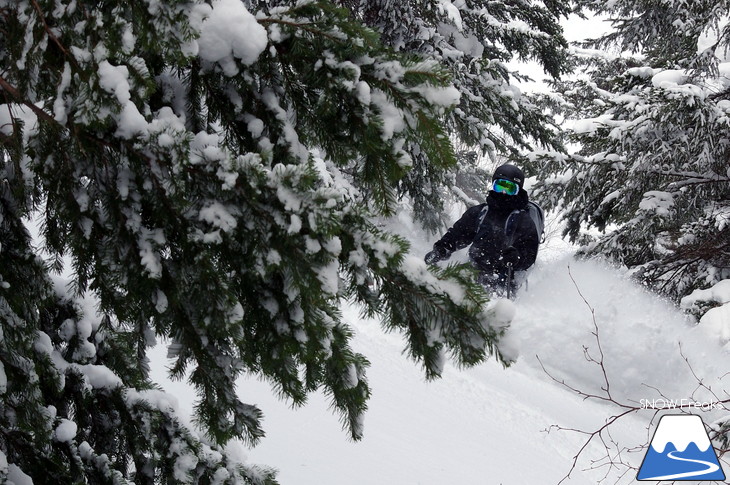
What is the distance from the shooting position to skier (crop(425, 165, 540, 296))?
870 centimetres

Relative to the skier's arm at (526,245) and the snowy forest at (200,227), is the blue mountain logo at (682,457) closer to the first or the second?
the snowy forest at (200,227)

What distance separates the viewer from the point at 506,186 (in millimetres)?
8891

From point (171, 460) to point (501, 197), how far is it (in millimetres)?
7472

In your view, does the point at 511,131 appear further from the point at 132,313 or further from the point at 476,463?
the point at 132,313

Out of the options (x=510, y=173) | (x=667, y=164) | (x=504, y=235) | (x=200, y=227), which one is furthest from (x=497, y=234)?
(x=200, y=227)

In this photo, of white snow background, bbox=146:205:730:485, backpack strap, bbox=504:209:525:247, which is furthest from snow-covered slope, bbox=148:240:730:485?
backpack strap, bbox=504:209:525:247

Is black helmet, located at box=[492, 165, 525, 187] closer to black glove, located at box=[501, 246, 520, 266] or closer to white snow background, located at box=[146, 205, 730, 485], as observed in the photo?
black glove, located at box=[501, 246, 520, 266]

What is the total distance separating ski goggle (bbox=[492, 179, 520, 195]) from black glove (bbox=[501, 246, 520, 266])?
896 millimetres

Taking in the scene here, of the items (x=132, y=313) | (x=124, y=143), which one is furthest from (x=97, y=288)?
(x=124, y=143)

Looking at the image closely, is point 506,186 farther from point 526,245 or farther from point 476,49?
point 476,49

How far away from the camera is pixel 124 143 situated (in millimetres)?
1608

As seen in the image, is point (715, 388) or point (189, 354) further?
point (715, 388)

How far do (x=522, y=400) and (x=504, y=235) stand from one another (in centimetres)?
268

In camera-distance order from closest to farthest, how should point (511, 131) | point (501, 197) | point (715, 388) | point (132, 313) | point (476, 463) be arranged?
1. point (132, 313)
2. point (476, 463)
3. point (715, 388)
4. point (511, 131)
5. point (501, 197)
